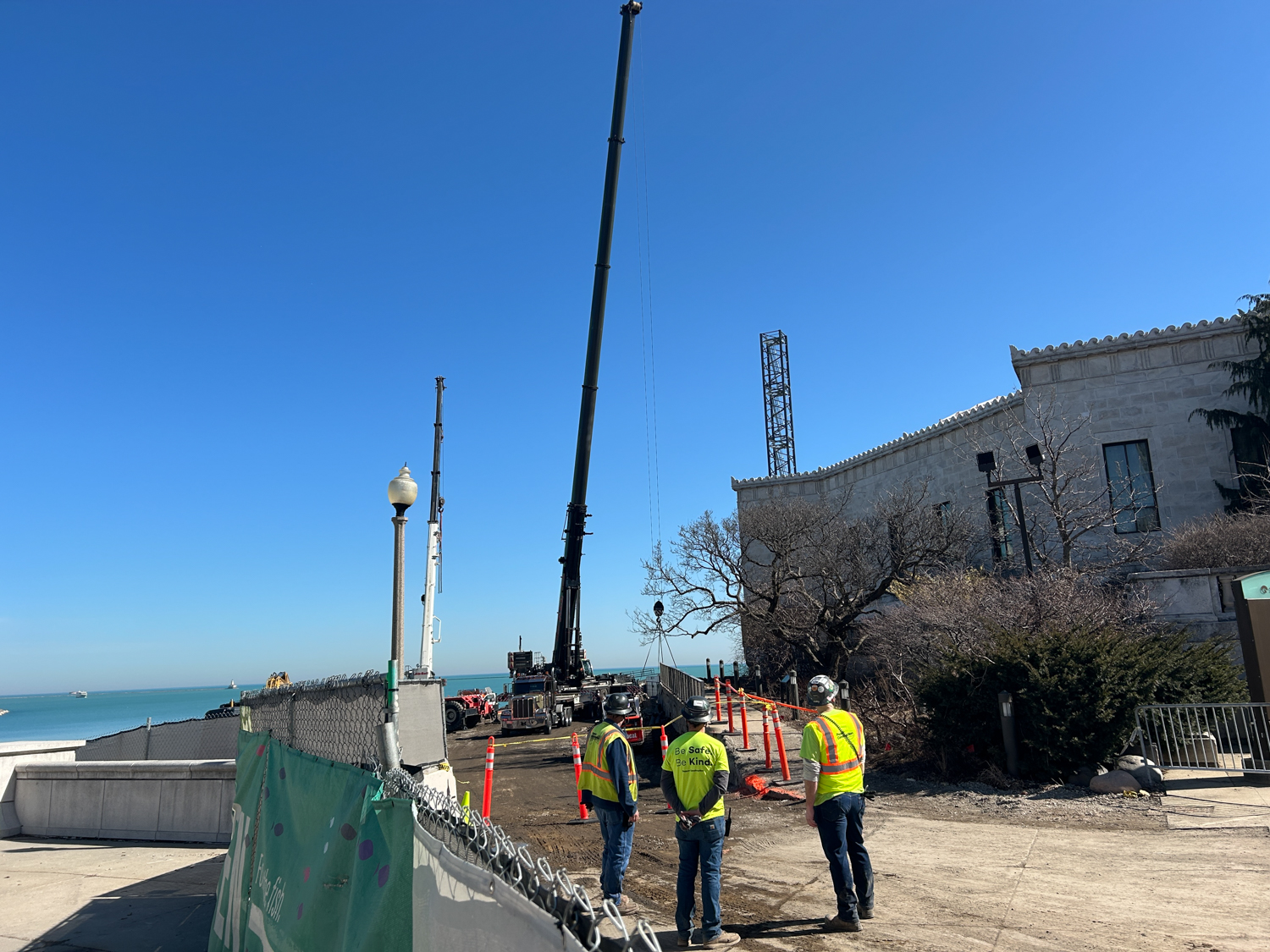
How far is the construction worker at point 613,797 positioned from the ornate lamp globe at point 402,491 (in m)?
4.36

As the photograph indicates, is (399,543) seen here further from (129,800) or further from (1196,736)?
(1196,736)

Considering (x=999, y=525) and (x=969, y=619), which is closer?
(x=969, y=619)

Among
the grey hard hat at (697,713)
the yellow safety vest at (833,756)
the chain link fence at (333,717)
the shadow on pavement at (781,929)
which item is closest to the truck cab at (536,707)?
the chain link fence at (333,717)

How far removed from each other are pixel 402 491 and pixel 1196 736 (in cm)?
1158

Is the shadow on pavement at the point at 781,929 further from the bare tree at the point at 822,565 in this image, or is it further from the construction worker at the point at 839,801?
the bare tree at the point at 822,565

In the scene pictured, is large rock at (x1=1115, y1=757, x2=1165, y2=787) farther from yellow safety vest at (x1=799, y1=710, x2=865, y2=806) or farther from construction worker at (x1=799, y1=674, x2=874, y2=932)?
yellow safety vest at (x1=799, y1=710, x2=865, y2=806)

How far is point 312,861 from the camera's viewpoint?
4.39 m

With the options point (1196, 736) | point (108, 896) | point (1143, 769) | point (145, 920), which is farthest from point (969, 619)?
point (108, 896)

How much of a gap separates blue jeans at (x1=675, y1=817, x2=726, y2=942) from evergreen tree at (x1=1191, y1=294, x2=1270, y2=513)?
2344cm

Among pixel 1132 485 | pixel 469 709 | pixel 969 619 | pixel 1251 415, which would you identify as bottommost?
pixel 469 709

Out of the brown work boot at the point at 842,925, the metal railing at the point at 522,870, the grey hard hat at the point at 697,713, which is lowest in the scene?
the brown work boot at the point at 842,925

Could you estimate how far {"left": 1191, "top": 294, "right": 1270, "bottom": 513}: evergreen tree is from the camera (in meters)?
23.2

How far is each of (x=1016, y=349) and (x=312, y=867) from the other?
27.1 metres

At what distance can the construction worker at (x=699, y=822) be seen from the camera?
234 inches
